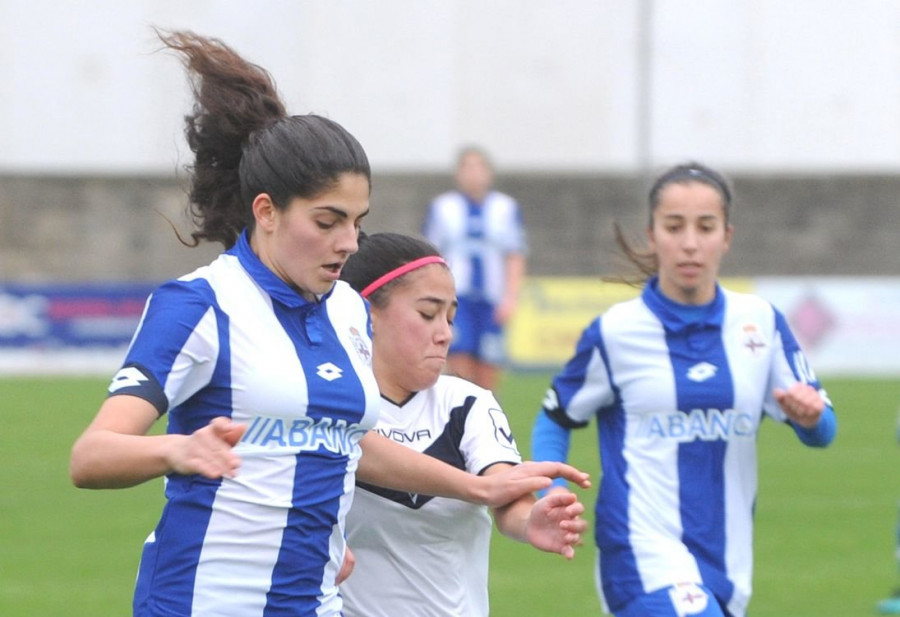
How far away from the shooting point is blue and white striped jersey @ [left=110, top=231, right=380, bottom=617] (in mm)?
3240

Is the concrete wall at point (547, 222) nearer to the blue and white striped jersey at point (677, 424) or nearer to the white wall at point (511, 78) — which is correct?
the white wall at point (511, 78)

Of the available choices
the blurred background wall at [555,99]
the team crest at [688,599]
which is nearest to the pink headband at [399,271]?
the team crest at [688,599]

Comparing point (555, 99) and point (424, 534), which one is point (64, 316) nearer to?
point (555, 99)

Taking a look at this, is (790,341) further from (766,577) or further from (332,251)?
(766,577)

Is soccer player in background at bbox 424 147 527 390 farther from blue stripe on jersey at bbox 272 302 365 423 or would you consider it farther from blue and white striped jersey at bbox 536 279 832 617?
blue stripe on jersey at bbox 272 302 365 423

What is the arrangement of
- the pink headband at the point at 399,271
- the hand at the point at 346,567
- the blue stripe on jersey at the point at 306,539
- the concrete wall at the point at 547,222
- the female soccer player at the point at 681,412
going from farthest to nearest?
the concrete wall at the point at 547,222 → the female soccer player at the point at 681,412 → the pink headband at the point at 399,271 → the hand at the point at 346,567 → the blue stripe on jersey at the point at 306,539

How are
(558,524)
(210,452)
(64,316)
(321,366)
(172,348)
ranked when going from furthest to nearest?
(64,316) < (558,524) < (321,366) < (172,348) < (210,452)

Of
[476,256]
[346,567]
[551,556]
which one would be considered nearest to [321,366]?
[346,567]

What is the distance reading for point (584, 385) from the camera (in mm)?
4957

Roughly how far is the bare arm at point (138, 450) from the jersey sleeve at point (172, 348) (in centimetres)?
5

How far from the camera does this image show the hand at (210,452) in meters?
2.83

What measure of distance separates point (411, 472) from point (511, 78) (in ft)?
76.3

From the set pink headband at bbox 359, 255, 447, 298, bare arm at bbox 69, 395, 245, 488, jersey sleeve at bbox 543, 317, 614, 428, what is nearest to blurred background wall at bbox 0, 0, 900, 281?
jersey sleeve at bbox 543, 317, 614, 428

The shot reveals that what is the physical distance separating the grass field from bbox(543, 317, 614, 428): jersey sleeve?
2.12m
